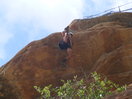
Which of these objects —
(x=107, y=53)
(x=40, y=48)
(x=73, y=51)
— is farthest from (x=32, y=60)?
(x=107, y=53)

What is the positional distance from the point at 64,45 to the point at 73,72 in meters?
1.53

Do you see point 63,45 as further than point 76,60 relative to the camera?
No

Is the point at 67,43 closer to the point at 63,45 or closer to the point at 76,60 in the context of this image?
the point at 63,45

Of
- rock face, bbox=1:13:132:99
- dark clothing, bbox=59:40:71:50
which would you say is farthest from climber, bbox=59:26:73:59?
rock face, bbox=1:13:132:99

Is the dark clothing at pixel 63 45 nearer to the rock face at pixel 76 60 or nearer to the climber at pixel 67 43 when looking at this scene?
the climber at pixel 67 43

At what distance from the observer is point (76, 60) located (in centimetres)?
2075

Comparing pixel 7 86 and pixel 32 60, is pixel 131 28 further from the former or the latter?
pixel 7 86

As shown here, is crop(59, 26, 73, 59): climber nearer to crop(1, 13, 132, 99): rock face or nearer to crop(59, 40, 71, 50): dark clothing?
crop(59, 40, 71, 50): dark clothing

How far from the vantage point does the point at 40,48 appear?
21.0 m

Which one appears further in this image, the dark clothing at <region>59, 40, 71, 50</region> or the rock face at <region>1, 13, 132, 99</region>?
the dark clothing at <region>59, 40, 71, 50</region>

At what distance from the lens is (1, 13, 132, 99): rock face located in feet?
66.5

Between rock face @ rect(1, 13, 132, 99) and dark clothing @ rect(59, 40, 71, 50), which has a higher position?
dark clothing @ rect(59, 40, 71, 50)

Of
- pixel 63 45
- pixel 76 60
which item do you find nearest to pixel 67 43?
pixel 63 45

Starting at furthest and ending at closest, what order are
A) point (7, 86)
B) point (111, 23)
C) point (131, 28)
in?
point (111, 23), point (131, 28), point (7, 86)
